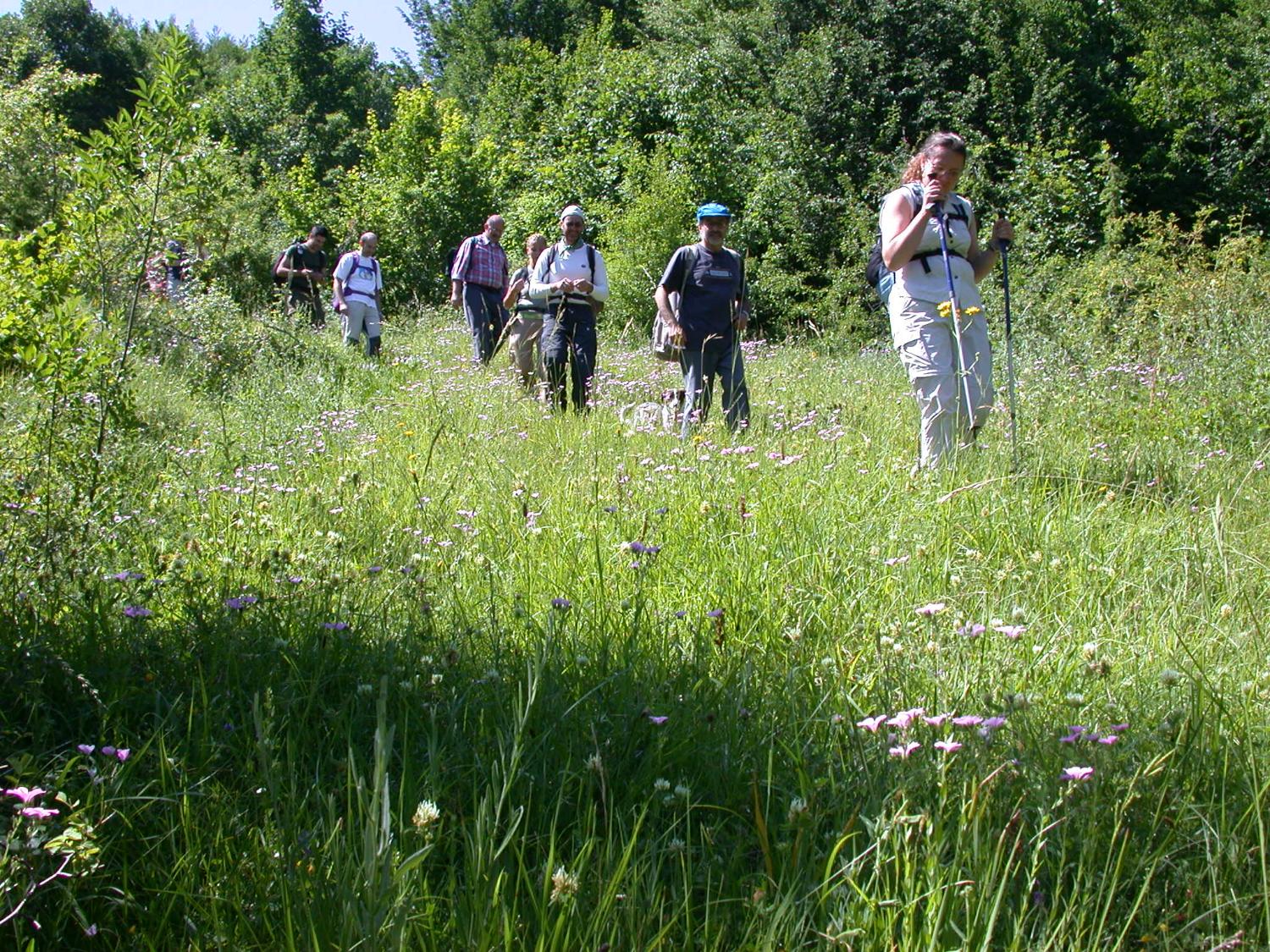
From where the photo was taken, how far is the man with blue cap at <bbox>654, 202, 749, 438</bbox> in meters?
7.01

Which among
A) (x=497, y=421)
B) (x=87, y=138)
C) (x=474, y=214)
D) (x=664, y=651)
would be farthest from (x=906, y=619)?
(x=474, y=214)

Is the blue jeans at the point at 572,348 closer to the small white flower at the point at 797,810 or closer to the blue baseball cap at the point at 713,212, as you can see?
the blue baseball cap at the point at 713,212

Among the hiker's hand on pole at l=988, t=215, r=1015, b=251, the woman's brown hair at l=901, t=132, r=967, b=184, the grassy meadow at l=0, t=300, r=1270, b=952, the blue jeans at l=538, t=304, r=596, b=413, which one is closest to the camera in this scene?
the grassy meadow at l=0, t=300, r=1270, b=952

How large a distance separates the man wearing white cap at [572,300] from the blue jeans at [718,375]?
3.89ft

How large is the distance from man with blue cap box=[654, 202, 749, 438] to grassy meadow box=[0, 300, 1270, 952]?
6.30 feet

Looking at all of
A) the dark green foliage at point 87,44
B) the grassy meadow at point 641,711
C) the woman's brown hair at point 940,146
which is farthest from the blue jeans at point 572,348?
the dark green foliage at point 87,44

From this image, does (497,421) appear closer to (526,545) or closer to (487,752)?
(526,545)

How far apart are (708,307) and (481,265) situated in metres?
5.19

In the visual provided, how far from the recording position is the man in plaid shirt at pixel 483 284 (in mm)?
11609

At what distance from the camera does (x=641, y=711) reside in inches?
93.9

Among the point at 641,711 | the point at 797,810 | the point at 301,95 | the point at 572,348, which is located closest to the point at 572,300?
the point at 572,348

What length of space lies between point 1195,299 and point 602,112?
1849cm

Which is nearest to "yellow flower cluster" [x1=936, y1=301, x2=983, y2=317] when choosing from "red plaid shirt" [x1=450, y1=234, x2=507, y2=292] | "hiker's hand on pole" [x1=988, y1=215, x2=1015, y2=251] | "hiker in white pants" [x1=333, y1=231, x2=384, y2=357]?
"hiker's hand on pole" [x1=988, y1=215, x2=1015, y2=251]

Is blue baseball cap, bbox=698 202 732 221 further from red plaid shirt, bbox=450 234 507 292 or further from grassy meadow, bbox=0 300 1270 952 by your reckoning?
red plaid shirt, bbox=450 234 507 292
